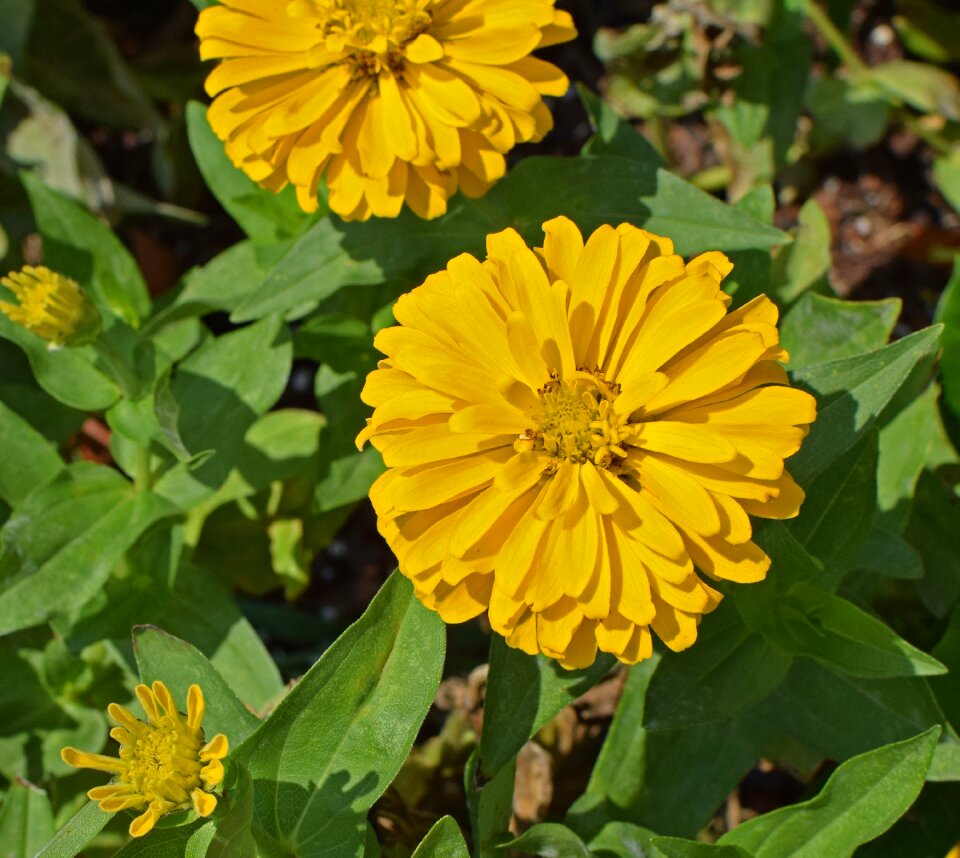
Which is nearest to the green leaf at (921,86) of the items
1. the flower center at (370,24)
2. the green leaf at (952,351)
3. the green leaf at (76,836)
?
the green leaf at (952,351)

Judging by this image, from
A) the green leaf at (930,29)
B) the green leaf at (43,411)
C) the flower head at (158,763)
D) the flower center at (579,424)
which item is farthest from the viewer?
the green leaf at (930,29)

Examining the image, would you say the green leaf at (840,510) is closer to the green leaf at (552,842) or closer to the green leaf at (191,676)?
the green leaf at (552,842)

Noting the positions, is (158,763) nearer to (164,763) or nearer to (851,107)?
(164,763)

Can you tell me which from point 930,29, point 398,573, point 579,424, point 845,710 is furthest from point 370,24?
point 930,29

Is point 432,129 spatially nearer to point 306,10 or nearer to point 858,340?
point 306,10

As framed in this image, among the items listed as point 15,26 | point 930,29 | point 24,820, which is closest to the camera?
point 24,820

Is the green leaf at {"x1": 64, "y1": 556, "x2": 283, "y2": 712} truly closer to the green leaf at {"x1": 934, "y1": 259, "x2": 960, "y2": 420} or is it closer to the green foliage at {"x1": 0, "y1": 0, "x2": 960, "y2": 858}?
the green foliage at {"x1": 0, "y1": 0, "x2": 960, "y2": 858}

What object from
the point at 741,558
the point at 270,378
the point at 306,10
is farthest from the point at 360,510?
the point at 741,558

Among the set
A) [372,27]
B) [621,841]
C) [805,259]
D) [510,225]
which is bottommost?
[621,841]
